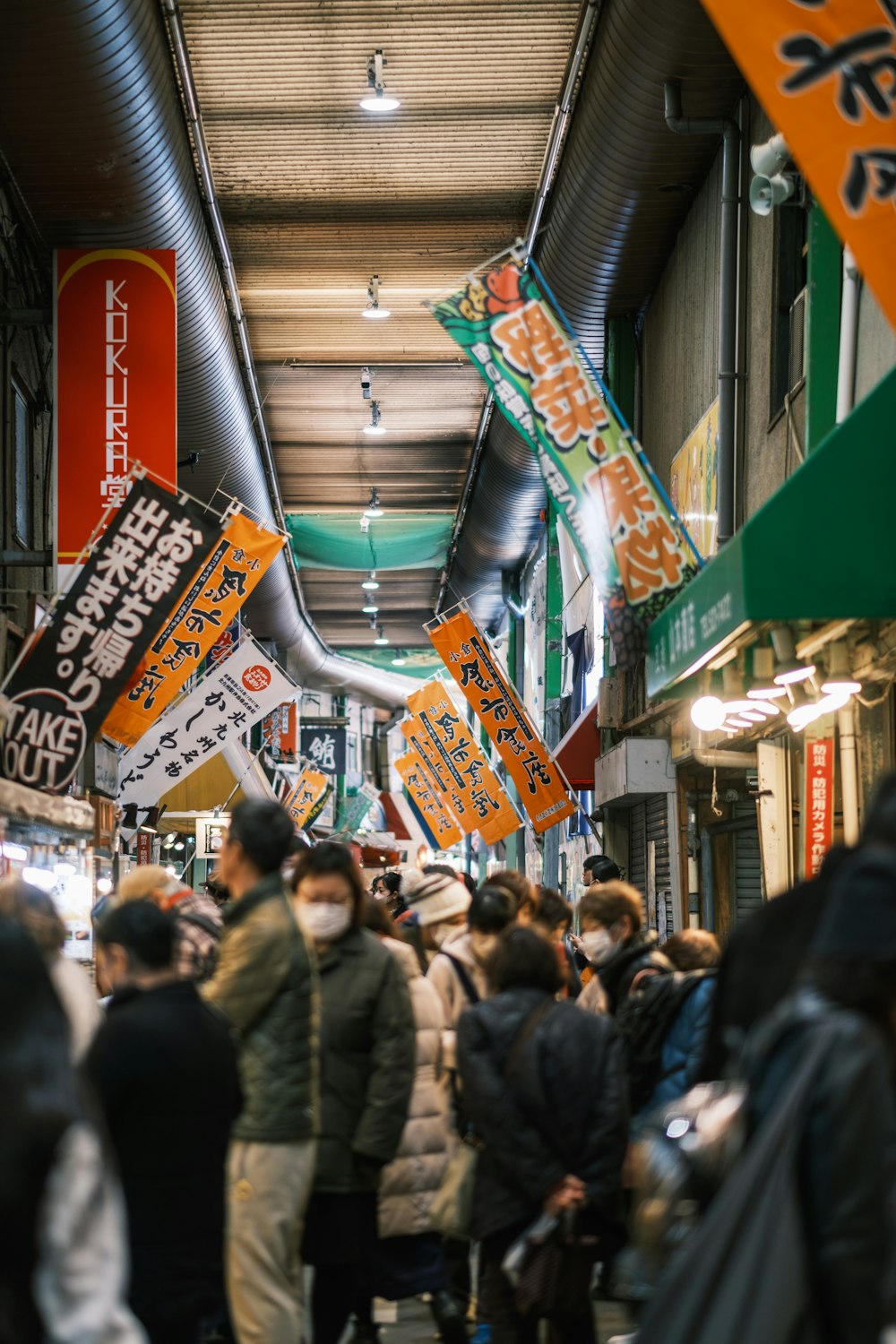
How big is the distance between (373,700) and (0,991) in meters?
40.5

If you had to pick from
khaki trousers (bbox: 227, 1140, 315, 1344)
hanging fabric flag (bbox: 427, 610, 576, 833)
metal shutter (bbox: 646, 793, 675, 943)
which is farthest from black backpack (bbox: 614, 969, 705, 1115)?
hanging fabric flag (bbox: 427, 610, 576, 833)

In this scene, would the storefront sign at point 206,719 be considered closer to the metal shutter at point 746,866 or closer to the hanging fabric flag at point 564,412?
the metal shutter at point 746,866

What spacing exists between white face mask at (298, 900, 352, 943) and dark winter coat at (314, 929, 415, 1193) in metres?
0.08

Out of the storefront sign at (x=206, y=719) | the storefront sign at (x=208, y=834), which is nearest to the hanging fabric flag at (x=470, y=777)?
the storefront sign at (x=208, y=834)

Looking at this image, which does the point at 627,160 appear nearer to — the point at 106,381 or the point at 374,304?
the point at 106,381

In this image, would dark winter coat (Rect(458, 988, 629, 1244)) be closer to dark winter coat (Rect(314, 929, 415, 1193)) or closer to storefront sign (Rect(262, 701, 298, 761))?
dark winter coat (Rect(314, 929, 415, 1193))

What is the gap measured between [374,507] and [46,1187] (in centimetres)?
2440

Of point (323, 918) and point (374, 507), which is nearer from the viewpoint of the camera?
point (323, 918)

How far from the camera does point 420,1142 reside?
687cm

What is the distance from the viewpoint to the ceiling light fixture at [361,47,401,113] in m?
12.9

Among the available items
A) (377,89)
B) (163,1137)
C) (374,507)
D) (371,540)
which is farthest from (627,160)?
(371,540)

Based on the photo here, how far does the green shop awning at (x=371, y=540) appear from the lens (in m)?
28.0

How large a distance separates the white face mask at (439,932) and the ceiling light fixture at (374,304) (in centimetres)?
1042

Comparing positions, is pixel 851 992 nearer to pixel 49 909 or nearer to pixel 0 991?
pixel 0 991
